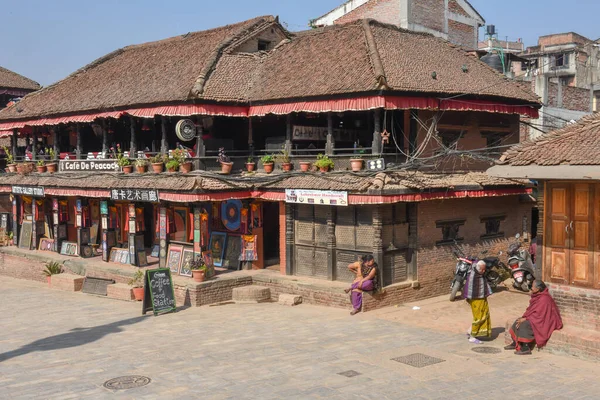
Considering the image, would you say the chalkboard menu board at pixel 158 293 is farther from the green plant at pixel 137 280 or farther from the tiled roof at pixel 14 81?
the tiled roof at pixel 14 81

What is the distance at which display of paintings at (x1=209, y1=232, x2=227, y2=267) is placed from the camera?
2177cm

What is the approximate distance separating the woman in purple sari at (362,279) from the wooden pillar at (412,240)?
161 cm

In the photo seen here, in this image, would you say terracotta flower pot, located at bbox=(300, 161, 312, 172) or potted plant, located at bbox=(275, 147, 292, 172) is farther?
potted plant, located at bbox=(275, 147, 292, 172)

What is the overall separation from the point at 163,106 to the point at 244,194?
407cm

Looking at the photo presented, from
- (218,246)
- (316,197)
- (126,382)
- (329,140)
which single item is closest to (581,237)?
(316,197)

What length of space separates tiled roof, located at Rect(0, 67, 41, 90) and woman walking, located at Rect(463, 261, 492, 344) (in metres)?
34.9

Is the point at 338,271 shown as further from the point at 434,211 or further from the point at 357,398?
the point at 357,398

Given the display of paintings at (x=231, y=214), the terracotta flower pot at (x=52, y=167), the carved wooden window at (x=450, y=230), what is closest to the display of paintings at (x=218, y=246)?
the display of paintings at (x=231, y=214)

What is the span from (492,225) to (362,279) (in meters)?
6.39

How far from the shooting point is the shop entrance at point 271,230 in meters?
22.6

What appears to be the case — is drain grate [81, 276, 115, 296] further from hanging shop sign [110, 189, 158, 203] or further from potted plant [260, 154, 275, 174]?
potted plant [260, 154, 275, 174]

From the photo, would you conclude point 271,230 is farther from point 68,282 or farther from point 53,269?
point 53,269

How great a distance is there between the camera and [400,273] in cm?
1848

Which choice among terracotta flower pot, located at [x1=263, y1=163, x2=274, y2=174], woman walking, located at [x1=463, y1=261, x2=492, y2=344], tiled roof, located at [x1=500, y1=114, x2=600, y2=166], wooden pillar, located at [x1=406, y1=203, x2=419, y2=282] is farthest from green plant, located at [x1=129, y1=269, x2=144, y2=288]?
tiled roof, located at [x1=500, y1=114, x2=600, y2=166]
